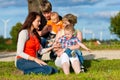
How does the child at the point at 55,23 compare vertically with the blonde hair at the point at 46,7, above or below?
below

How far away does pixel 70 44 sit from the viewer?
10.5 meters

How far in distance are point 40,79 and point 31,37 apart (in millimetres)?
1883

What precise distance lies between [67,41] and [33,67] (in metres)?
1.29

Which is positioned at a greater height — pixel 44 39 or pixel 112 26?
pixel 44 39

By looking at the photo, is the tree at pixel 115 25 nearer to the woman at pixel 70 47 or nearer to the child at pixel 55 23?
the child at pixel 55 23

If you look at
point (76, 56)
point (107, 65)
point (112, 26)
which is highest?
point (76, 56)

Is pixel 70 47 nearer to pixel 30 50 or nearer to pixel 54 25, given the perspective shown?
pixel 30 50

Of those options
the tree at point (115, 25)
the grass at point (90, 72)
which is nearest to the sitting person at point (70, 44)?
the grass at point (90, 72)

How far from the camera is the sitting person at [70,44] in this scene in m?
9.84

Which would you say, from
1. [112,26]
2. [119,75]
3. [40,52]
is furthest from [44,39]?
[112,26]

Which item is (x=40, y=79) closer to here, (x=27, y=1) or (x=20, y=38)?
→ (x=20, y=38)

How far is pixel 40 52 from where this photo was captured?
1013 cm

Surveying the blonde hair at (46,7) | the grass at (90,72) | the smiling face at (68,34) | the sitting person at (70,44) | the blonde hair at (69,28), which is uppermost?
the blonde hair at (46,7)

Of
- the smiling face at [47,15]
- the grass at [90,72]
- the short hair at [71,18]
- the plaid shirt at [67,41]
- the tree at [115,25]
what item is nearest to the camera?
the grass at [90,72]
